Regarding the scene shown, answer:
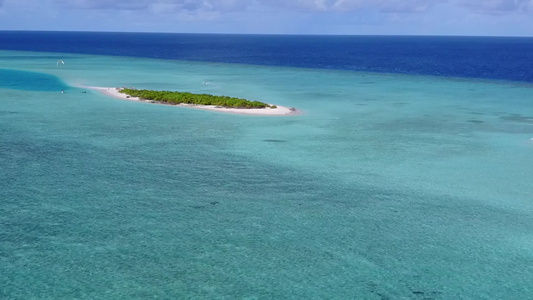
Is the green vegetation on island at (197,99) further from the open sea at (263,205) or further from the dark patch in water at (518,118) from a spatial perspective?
the dark patch in water at (518,118)

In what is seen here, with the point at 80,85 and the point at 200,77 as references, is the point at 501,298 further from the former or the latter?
the point at 200,77

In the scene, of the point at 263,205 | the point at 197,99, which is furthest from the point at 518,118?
the point at 263,205

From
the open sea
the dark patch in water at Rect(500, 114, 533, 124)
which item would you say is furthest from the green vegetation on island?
the dark patch in water at Rect(500, 114, 533, 124)

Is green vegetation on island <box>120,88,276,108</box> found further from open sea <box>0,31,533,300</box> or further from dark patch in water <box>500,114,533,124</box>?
dark patch in water <box>500,114,533,124</box>

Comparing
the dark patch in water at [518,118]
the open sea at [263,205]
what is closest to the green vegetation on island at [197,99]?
the open sea at [263,205]

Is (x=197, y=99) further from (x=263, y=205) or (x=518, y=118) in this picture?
(x=263, y=205)

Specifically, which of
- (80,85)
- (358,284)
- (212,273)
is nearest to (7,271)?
(212,273)
